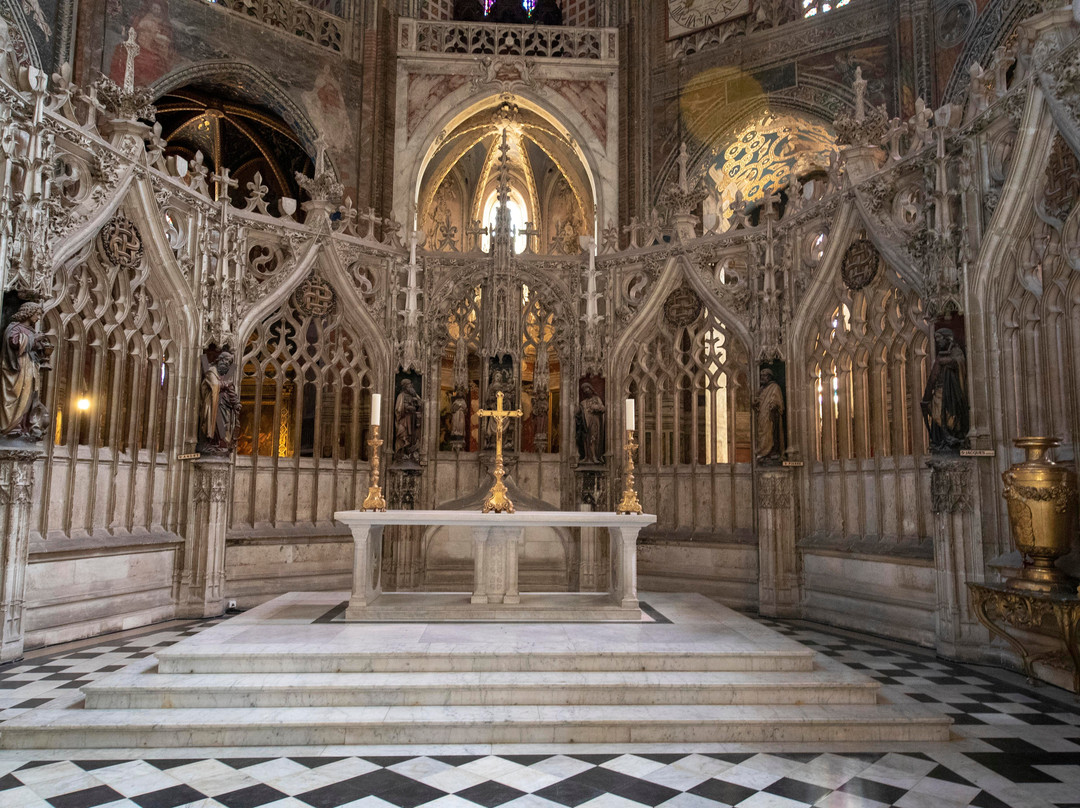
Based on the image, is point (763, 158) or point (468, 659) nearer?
point (468, 659)

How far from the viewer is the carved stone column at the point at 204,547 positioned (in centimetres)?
1275

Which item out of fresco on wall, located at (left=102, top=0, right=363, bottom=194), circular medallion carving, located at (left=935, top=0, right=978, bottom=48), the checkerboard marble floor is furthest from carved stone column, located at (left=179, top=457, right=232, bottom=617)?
circular medallion carving, located at (left=935, top=0, right=978, bottom=48)

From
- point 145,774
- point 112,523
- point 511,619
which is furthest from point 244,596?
point 145,774

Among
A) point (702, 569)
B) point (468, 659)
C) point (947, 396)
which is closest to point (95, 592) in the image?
point (468, 659)

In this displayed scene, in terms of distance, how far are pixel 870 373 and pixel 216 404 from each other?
10220mm

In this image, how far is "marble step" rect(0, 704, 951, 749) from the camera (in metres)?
6.58

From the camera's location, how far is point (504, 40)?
69.5 feet

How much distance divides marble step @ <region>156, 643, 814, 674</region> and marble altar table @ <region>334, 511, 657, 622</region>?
1.82m

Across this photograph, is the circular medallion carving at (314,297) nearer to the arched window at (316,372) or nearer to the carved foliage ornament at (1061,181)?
the arched window at (316,372)

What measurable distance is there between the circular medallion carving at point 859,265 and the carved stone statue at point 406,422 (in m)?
7.75

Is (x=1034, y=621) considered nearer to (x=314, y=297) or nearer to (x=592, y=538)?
(x=592, y=538)

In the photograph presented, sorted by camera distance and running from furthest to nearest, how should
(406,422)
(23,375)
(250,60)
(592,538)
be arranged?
(250,60) → (592,538) → (406,422) → (23,375)

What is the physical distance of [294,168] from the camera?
75.4ft

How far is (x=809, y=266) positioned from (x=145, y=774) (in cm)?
1180
